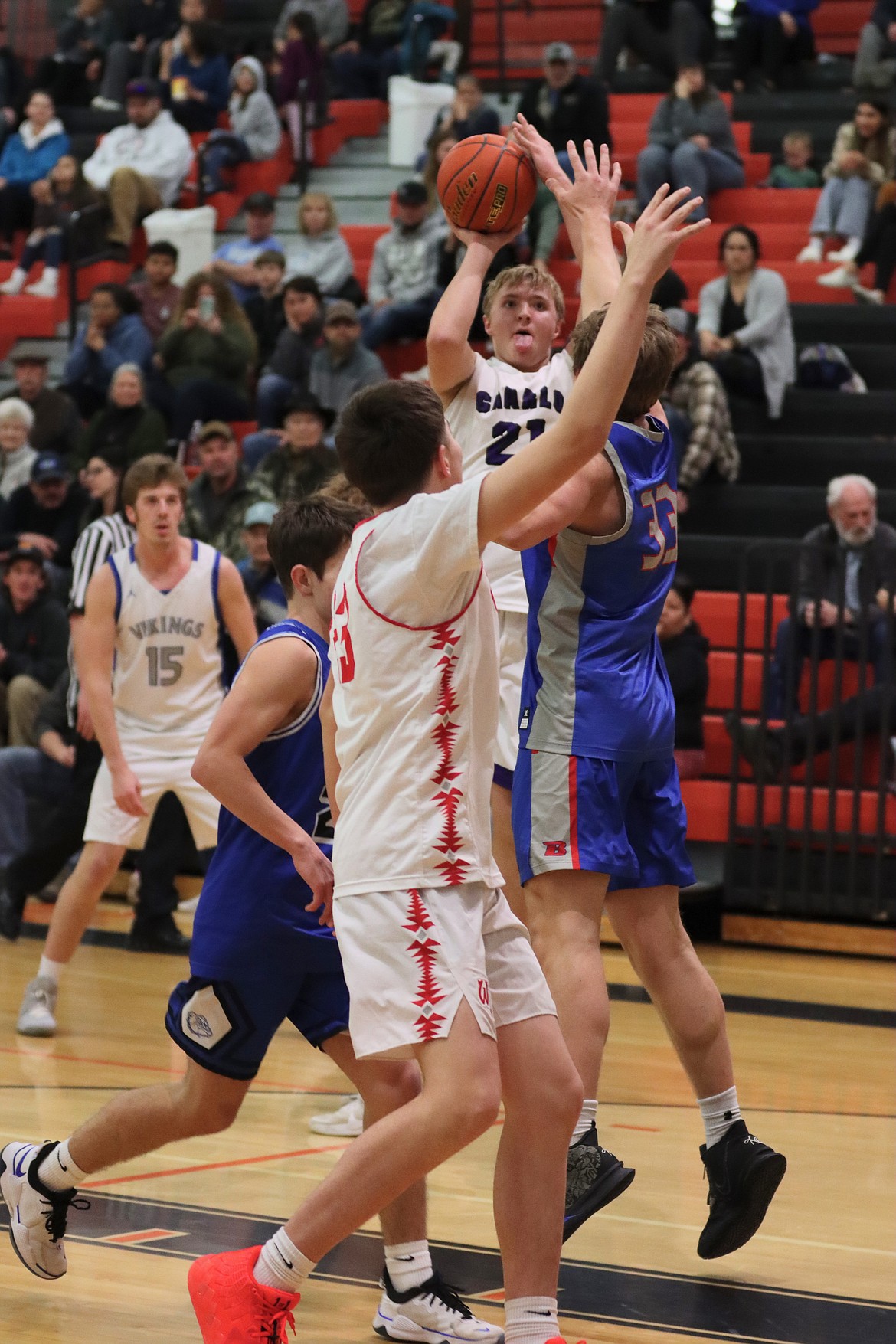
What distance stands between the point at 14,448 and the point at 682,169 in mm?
4786

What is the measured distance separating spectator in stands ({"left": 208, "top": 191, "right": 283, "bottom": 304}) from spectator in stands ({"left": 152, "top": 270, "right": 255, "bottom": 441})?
36.7 inches

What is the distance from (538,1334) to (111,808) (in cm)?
382

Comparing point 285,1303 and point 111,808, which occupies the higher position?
point 285,1303

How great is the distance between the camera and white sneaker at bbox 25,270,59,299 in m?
15.5

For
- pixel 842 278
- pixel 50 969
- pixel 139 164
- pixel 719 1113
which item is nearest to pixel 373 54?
pixel 139 164

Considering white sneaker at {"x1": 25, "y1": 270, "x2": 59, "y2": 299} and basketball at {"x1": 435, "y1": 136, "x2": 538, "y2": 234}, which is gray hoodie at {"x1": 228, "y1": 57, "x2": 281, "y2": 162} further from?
basketball at {"x1": 435, "y1": 136, "x2": 538, "y2": 234}

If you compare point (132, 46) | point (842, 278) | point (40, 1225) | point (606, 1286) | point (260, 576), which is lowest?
point (260, 576)

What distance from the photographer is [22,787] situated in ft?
31.3

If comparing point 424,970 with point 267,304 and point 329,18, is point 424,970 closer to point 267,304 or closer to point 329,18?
point 267,304

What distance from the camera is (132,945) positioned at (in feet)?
27.9

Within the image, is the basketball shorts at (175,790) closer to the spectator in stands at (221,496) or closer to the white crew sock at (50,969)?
the white crew sock at (50,969)

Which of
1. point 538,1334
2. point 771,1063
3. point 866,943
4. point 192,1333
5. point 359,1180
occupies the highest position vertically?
point 359,1180

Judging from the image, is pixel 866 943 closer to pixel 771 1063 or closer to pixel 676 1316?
pixel 771 1063

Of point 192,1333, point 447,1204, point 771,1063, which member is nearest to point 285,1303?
point 192,1333
